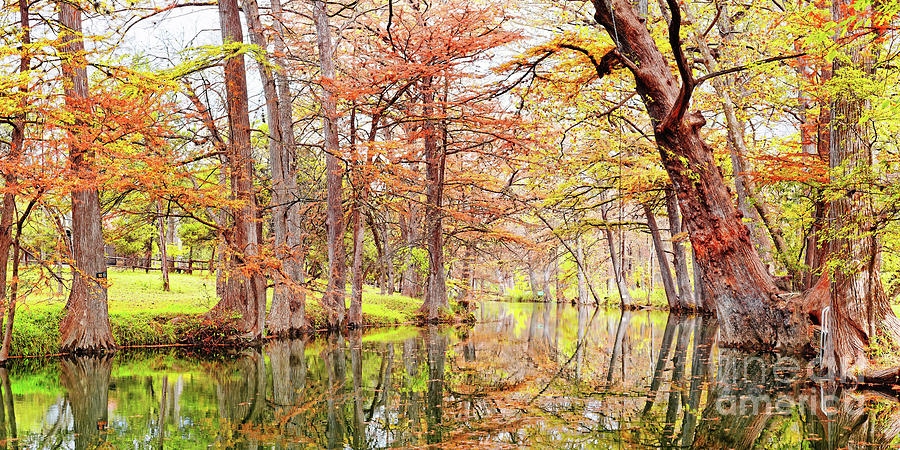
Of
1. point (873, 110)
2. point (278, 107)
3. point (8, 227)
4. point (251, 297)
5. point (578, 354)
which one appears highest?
point (278, 107)

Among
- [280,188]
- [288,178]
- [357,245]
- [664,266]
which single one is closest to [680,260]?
[664,266]

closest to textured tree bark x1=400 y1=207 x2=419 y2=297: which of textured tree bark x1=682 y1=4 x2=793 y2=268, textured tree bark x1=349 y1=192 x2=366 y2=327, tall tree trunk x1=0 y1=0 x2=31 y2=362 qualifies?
textured tree bark x1=349 y1=192 x2=366 y2=327

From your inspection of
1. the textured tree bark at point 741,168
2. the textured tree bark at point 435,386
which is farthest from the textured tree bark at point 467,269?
the textured tree bark at point 741,168

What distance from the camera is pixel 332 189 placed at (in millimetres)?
16172

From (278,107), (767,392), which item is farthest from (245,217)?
(767,392)

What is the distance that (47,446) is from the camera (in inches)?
221

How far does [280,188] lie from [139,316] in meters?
3.85

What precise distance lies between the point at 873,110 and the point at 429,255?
13.2 meters

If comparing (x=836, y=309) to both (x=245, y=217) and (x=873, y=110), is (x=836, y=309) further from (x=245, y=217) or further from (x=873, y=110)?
(x=245, y=217)

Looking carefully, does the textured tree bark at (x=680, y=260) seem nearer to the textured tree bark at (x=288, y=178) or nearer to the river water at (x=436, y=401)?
the river water at (x=436, y=401)

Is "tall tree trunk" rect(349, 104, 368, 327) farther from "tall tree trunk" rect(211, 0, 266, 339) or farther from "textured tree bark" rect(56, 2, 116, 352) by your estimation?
"textured tree bark" rect(56, 2, 116, 352)

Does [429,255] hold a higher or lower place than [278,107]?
lower

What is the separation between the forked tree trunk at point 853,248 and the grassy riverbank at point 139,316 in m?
9.31

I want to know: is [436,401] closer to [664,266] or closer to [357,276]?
[357,276]
